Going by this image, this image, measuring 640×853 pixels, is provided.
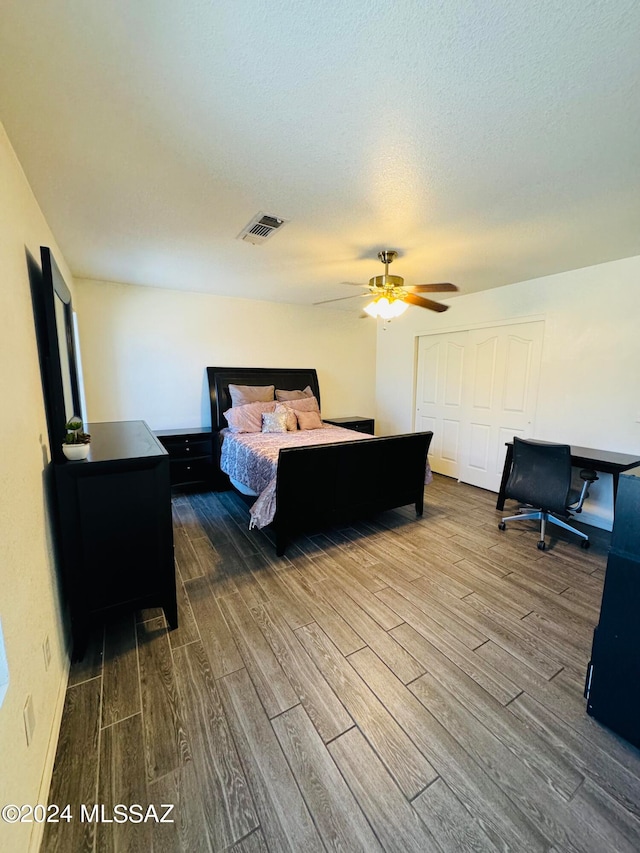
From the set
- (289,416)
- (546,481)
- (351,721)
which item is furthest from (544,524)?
(289,416)

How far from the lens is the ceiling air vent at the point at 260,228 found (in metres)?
2.20

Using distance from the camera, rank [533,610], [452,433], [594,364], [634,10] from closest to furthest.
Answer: [634,10] → [533,610] → [594,364] → [452,433]

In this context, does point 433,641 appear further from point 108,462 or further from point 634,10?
point 634,10

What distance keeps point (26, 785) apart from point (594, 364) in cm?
448

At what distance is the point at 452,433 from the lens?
473 cm

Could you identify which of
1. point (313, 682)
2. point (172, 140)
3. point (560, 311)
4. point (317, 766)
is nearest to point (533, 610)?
point (313, 682)

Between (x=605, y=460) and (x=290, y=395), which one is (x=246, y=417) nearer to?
(x=290, y=395)

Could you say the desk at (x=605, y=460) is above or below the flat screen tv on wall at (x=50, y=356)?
below

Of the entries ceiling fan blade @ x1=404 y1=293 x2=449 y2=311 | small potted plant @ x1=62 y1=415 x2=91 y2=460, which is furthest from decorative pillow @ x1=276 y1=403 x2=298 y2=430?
small potted plant @ x1=62 y1=415 x2=91 y2=460

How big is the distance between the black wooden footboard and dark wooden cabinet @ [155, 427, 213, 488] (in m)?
1.74

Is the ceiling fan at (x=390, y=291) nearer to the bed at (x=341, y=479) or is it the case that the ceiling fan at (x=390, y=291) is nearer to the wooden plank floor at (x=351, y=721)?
the bed at (x=341, y=479)

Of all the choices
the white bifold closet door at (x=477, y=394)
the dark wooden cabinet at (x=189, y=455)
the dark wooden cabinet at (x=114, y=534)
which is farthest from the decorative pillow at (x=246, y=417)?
the white bifold closet door at (x=477, y=394)

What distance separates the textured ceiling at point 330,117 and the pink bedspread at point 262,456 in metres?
1.80

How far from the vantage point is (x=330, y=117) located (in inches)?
53.3
